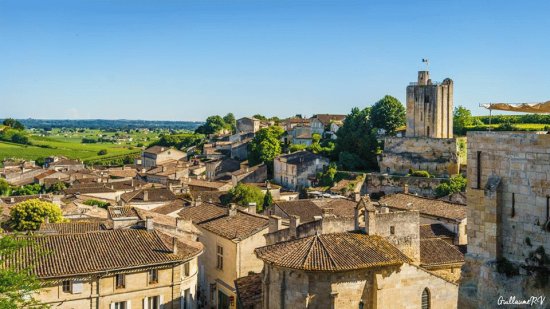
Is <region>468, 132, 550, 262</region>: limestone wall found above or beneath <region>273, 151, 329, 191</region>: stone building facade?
above

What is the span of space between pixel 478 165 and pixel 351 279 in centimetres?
922

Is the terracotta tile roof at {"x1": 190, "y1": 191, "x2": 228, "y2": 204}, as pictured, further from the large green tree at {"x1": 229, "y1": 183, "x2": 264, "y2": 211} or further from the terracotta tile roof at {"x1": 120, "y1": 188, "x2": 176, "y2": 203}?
the large green tree at {"x1": 229, "y1": 183, "x2": 264, "y2": 211}

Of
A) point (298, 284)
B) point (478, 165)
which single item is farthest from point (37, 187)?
point (478, 165)

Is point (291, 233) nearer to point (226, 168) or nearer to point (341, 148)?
point (341, 148)

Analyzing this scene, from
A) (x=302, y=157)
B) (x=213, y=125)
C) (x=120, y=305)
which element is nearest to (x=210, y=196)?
(x=302, y=157)

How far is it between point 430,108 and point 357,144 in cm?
1080

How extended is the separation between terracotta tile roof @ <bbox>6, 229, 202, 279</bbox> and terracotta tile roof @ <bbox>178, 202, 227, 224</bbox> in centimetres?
892

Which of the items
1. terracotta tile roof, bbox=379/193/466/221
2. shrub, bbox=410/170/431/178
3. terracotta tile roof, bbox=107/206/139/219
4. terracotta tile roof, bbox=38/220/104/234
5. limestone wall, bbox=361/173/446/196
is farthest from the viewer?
shrub, bbox=410/170/431/178

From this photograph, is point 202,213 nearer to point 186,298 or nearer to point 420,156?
point 186,298

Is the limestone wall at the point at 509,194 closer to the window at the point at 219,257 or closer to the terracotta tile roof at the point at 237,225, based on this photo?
Result: the terracotta tile roof at the point at 237,225

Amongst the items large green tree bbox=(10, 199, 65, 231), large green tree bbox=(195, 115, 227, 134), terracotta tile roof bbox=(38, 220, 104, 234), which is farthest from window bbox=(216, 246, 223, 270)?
large green tree bbox=(195, 115, 227, 134)

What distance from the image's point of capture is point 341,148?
257ft

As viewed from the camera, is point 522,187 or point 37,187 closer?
point 522,187

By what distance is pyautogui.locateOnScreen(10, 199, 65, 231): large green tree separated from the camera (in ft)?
152
